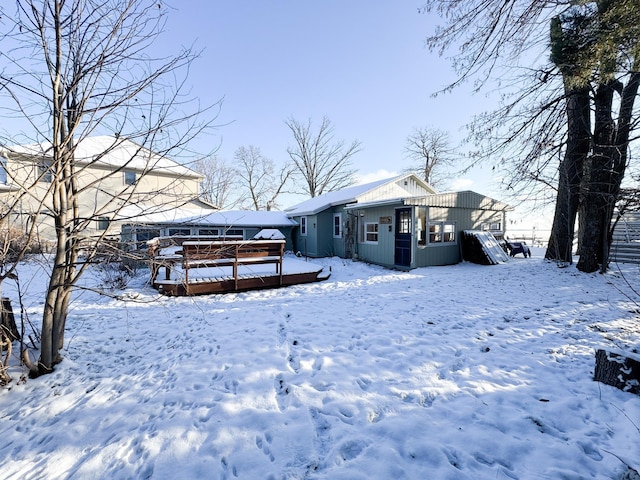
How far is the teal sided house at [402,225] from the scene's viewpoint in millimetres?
10734

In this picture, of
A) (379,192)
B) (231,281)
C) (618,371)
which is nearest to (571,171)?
(379,192)

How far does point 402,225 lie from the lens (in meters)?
11.0

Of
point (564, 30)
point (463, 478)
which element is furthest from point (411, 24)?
point (463, 478)

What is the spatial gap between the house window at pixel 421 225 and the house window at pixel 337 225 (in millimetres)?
4651

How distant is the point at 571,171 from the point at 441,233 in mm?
4546

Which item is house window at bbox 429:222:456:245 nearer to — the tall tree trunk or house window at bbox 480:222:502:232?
house window at bbox 480:222:502:232

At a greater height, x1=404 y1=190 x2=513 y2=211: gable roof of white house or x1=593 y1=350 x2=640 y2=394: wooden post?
x1=404 y1=190 x2=513 y2=211: gable roof of white house

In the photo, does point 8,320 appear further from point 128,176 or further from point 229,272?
point 128,176

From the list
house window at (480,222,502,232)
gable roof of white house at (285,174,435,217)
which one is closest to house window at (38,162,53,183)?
gable roof of white house at (285,174,435,217)

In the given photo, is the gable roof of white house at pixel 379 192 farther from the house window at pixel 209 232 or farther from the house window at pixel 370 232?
the house window at pixel 209 232

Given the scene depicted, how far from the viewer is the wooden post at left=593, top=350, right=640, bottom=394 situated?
2.66 metres

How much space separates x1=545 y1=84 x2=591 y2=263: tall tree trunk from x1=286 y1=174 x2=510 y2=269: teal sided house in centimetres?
288

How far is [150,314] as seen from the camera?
17.9 ft

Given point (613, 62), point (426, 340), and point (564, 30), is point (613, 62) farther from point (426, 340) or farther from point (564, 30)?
point (426, 340)
